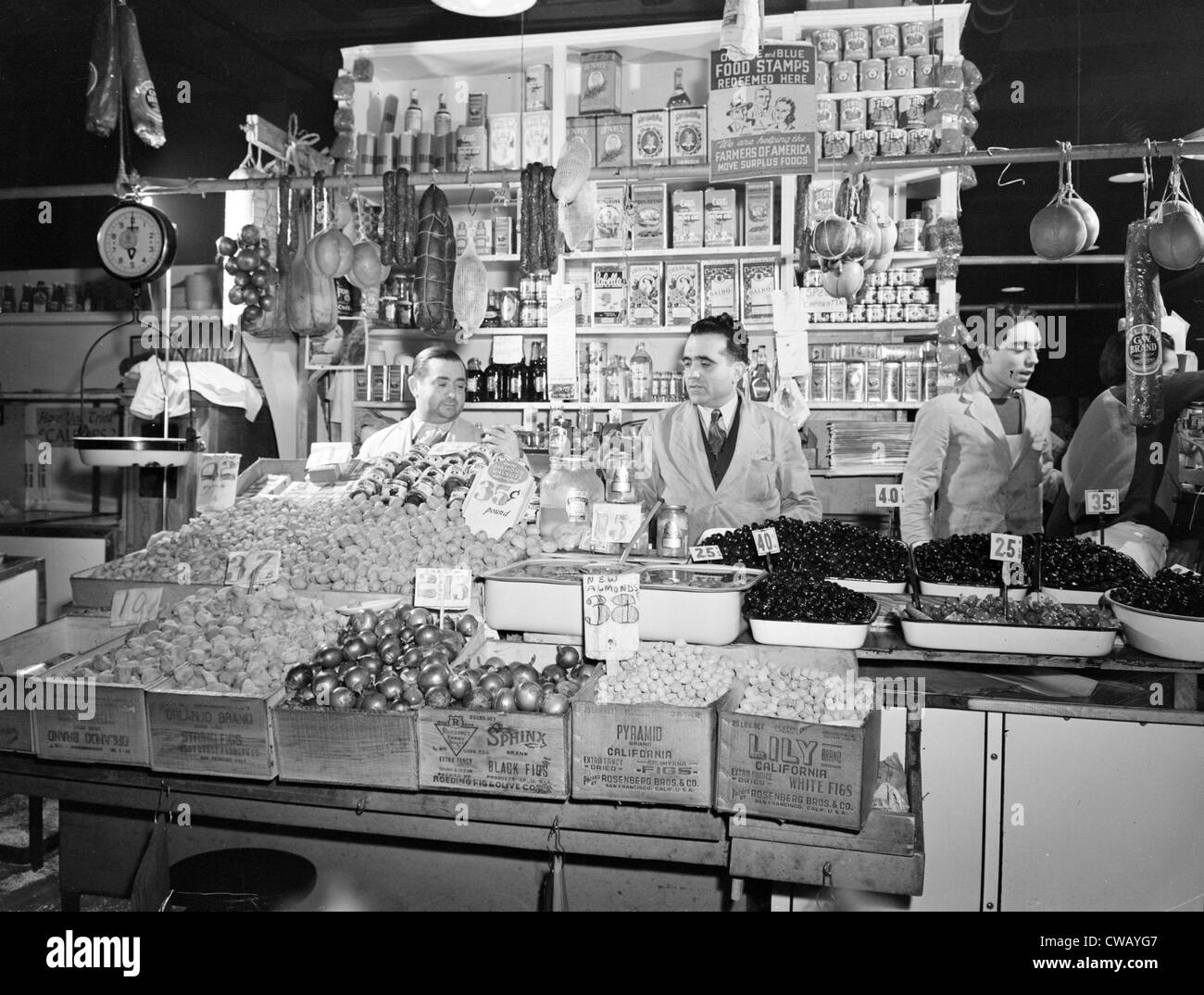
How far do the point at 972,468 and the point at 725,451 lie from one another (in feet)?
4.76

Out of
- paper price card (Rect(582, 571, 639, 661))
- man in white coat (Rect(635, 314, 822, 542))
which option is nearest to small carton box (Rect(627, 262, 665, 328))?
man in white coat (Rect(635, 314, 822, 542))

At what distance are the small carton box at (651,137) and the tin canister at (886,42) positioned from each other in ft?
4.31

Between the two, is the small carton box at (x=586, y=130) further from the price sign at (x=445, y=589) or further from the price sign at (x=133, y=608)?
the price sign at (x=133, y=608)

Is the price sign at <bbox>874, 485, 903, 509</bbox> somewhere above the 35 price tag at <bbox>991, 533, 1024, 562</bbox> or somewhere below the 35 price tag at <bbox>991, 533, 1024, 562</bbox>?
above

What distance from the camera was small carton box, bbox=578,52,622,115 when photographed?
5.58 meters

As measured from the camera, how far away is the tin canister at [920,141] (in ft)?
16.8

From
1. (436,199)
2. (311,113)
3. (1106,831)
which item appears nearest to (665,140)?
(436,199)

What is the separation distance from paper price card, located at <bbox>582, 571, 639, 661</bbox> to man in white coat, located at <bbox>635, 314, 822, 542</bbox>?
169cm

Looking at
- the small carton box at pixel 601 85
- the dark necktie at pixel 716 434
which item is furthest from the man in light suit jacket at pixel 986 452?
the small carton box at pixel 601 85

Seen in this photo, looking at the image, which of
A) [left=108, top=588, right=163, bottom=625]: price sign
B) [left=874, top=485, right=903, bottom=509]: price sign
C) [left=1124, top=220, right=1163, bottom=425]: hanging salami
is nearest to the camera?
[left=108, top=588, right=163, bottom=625]: price sign

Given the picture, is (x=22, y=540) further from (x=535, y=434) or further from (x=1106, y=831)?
(x=1106, y=831)

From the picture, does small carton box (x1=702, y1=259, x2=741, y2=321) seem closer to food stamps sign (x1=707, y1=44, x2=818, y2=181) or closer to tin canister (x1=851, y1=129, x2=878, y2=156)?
tin canister (x1=851, y1=129, x2=878, y2=156)

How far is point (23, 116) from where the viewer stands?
5.23 m

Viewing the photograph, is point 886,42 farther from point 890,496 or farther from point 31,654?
point 31,654
